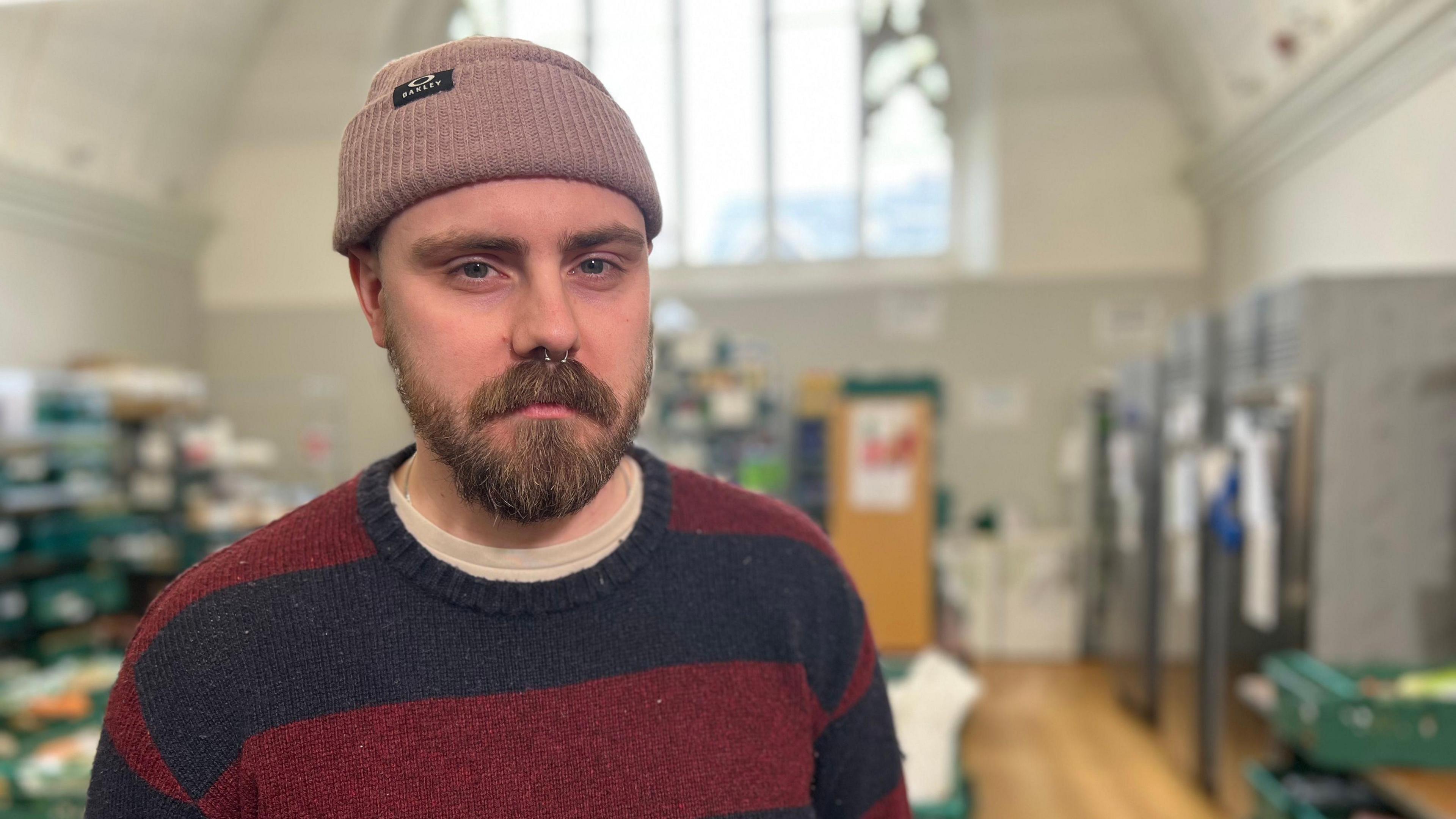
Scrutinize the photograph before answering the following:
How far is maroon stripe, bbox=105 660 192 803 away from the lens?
77 cm

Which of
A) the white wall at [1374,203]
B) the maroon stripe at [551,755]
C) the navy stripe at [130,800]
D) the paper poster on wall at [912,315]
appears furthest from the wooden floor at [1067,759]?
the navy stripe at [130,800]

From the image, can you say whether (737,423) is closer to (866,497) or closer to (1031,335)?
(866,497)

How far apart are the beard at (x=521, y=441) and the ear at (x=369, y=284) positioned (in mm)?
74

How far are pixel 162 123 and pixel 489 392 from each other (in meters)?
6.79

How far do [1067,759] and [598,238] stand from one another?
3.82 meters

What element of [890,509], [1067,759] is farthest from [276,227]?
[1067,759]

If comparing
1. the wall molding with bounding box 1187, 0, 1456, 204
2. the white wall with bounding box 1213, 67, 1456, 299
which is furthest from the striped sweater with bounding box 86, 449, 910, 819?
the wall molding with bounding box 1187, 0, 1456, 204

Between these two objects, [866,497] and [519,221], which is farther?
[866,497]

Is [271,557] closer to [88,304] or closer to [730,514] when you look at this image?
[730,514]

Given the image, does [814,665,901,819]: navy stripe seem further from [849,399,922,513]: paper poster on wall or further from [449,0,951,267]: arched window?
[449,0,951,267]: arched window

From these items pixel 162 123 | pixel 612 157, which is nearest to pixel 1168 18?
pixel 612 157

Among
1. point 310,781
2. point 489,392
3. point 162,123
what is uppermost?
point 162,123

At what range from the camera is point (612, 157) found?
0.85 metres

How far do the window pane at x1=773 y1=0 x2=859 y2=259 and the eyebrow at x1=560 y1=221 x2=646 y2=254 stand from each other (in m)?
6.00
